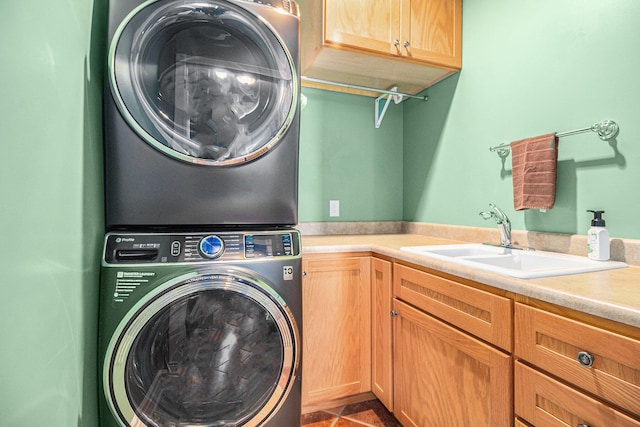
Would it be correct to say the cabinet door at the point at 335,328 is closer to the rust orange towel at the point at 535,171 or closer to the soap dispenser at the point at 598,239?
the rust orange towel at the point at 535,171

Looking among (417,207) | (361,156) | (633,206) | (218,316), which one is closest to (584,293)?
(633,206)

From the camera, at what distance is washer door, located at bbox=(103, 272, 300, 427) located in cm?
97

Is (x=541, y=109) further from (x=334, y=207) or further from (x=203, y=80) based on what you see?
(x=203, y=80)

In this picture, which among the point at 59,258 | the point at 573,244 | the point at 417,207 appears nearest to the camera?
the point at 59,258

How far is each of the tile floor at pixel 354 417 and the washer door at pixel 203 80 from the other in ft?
4.55

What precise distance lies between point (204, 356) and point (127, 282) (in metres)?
0.37

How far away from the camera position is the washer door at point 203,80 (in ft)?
3.36

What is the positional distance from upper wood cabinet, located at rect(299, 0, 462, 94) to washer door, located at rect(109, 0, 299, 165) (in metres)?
0.63

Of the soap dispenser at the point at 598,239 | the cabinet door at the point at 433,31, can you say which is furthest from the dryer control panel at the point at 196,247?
the cabinet door at the point at 433,31

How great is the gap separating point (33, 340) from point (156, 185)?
0.57 meters

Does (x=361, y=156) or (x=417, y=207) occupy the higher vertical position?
(x=361, y=156)

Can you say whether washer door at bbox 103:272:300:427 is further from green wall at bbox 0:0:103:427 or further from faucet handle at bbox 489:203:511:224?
faucet handle at bbox 489:203:511:224

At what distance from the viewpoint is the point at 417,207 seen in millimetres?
2256

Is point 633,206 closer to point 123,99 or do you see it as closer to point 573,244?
point 573,244
